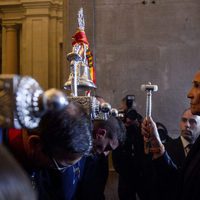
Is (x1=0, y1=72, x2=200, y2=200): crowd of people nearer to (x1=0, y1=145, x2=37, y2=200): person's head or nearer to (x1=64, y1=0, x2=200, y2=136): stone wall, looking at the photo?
(x1=0, y1=145, x2=37, y2=200): person's head

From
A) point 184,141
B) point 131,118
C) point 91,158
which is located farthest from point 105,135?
point 131,118

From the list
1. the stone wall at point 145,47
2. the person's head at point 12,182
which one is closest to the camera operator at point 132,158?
the stone wall at point 145,47

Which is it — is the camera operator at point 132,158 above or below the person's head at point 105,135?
below

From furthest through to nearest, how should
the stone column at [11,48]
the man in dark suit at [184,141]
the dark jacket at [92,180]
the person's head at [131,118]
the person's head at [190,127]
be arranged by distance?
the stone column at [11,48] → the person's head at [131,118] → the person's head at [190,127] → the man in dark suit at [184,141] → the dark jacket at [92,180]

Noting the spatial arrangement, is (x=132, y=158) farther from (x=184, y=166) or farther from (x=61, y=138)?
(x=61, y=138)

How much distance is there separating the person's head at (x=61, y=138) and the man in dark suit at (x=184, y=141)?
2683mm

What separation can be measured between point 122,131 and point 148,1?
12.1 feet

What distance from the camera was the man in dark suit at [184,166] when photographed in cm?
255

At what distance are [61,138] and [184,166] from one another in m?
1.35

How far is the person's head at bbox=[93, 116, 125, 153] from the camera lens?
282 cm

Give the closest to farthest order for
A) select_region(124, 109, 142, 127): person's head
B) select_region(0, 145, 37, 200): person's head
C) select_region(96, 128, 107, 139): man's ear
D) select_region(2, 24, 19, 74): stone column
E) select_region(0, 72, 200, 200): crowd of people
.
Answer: select_region(0, 145, 37, 200): person's head → select_region(0, 72, 200, 200): crowd of people → select_region(96, 128, 107, 139): man's ear → select_region(124, 109, 142, 127): person's head → select_region(2, 24, 19, 74): stone column

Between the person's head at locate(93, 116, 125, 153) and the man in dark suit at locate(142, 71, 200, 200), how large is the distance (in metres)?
0.22

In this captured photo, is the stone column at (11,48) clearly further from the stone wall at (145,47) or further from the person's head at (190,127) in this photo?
the person's head at (190,127)

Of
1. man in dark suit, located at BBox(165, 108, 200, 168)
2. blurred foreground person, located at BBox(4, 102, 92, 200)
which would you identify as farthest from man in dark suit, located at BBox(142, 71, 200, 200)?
man in dark suit, located at BBox(165, 108, 200, 168)
